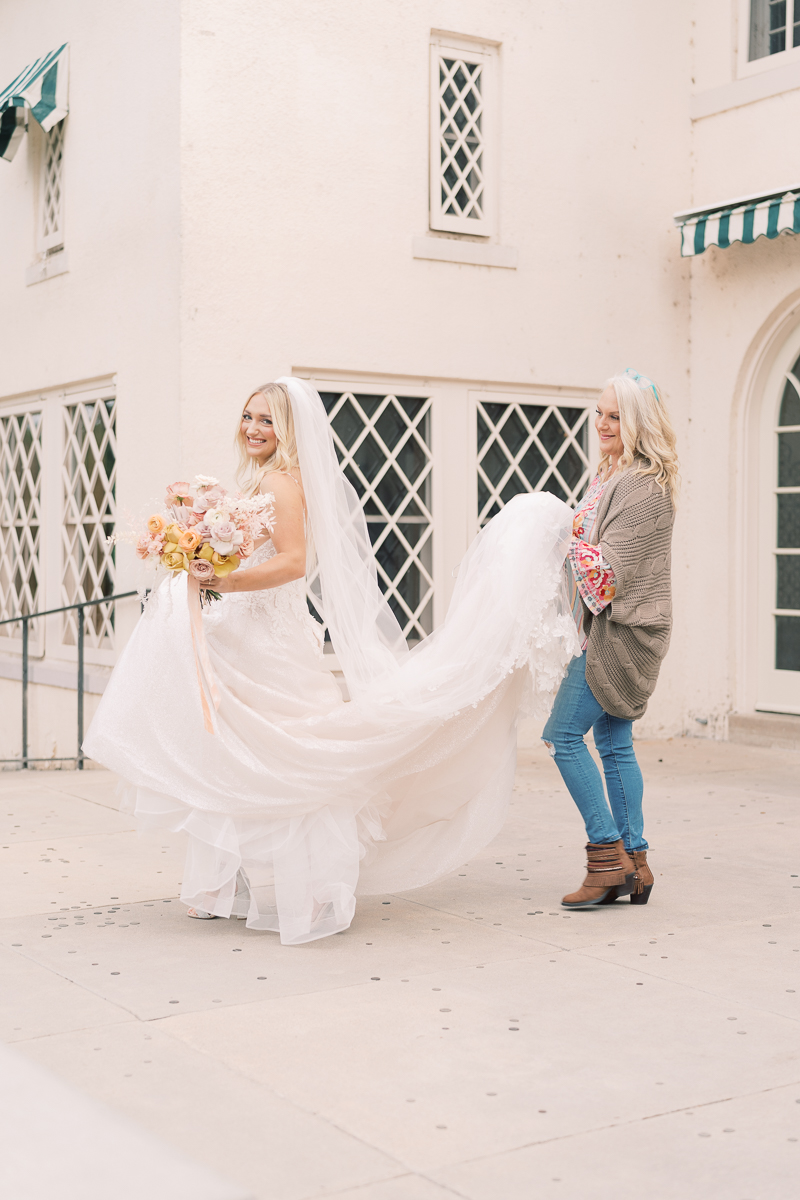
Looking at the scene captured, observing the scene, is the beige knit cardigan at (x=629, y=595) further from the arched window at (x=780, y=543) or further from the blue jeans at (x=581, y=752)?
the arched window at (x=780, y=543)

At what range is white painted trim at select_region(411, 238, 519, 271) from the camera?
8125mm

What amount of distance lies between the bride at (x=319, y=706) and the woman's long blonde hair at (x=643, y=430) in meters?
0.31

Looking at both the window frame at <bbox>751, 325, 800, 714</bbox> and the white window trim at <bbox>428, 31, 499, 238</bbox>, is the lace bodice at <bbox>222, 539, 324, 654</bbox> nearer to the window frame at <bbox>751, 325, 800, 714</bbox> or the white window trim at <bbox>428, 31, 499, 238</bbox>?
the white window trim at <bbox>428, 31, 499, 238</bbox>

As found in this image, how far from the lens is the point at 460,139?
8328 mm

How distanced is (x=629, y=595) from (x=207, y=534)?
144 centimetres

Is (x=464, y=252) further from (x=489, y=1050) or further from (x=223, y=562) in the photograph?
(x=489, y=1050)

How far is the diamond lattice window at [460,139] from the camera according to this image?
821 centimetres

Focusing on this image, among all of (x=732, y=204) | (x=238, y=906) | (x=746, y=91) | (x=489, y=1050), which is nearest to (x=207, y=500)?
(x=238, y=906)

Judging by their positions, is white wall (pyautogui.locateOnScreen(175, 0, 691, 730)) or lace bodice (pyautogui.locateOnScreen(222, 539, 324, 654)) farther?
white wall (pyautogui.locateOnScreen(175, 0, 691, 730))

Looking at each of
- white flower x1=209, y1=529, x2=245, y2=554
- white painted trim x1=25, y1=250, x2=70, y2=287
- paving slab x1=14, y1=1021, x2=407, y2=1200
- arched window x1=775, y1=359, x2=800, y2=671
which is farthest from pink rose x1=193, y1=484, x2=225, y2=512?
arched window x1=775, y1=359, x2=800, y2=671

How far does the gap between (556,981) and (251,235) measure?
5016 mm

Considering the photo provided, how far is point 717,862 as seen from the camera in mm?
Result: 5469

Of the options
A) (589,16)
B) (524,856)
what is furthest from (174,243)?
(524,856)

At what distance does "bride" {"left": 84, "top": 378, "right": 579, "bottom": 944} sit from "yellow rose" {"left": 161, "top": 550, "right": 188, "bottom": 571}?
0.10 m
